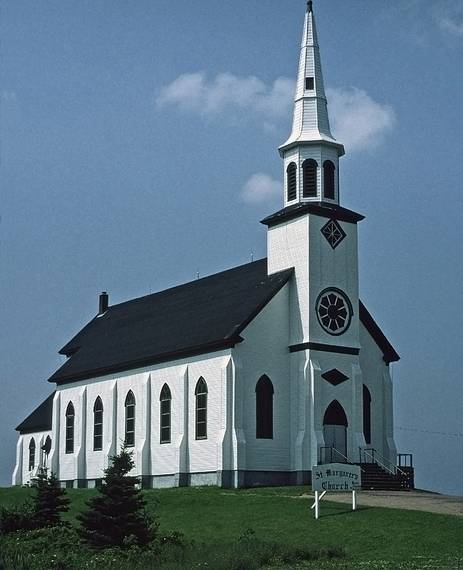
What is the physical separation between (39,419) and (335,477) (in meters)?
38.9

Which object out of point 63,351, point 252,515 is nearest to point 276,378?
point 252,515

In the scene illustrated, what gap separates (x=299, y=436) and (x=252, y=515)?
11715 millimetres

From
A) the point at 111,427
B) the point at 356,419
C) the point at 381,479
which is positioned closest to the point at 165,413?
the point at 111,427

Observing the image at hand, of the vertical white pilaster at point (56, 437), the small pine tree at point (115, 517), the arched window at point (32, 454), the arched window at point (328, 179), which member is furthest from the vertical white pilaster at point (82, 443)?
the small pine tree at point (115, 517)

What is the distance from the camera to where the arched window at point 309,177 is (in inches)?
1930

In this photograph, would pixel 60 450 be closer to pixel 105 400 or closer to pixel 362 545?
pixel 105 400

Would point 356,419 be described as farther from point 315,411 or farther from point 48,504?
point 48,504

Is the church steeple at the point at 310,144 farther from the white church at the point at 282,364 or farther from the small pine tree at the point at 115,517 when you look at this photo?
the small pine tree at the point at 115,517

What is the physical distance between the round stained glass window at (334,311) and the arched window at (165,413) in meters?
8.75

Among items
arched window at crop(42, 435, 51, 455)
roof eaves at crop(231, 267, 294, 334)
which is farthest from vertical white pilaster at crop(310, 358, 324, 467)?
arched window at crop(42, 435, 51, 455)

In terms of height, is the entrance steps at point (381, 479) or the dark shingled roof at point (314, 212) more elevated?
the dark shingled roof at point (314, 212)

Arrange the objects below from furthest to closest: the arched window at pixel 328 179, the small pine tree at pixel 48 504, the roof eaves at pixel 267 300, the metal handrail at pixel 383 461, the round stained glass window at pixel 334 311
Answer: the arched window at pixel 328 179 → the round stained glass window at pixel 334 311 → the metal handrail at pixel 383 461 → the roof eaves at pixel 267 300 → the small pine tree at pixel 48 504

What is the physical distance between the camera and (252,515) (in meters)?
34.8

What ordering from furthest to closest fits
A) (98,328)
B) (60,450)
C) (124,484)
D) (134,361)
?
1. (98,328)
2. (60,450)
3. (134,361)
4. (124,484)
